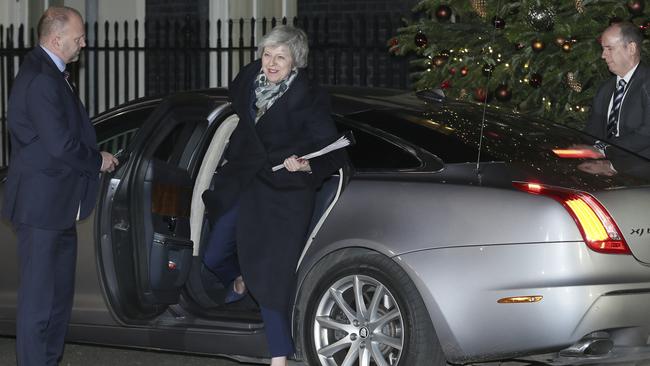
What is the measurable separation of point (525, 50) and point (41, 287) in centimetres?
454

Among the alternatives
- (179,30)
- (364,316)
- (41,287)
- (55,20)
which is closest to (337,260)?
(364,316)

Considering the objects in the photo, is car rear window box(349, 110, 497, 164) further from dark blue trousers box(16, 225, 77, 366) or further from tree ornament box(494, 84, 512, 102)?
tree ornament box(494, 84, 512, 102)

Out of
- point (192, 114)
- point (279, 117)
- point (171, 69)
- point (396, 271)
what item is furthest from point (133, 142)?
point (171, 69)

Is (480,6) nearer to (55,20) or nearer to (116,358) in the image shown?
(116,358)

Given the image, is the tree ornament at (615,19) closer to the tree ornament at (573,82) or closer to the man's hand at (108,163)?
the tree ornament at (573,82)

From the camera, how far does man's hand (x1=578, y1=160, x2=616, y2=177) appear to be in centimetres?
629

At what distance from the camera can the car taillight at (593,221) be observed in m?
5.86

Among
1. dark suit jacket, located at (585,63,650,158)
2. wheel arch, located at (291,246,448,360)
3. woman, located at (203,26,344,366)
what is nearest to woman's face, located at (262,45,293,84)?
woman, located at (203,26,344,366)

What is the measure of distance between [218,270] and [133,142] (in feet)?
2.51

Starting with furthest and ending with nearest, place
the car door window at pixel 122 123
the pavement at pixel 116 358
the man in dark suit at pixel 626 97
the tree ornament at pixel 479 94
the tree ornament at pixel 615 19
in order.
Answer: the tree ornament at pixel 479 94 → the tree ornament at pixel 615 19 → the man in dark suit at pixel 626 97 → the pavement at pixel 116 358 → the car door window at pixel 122 123

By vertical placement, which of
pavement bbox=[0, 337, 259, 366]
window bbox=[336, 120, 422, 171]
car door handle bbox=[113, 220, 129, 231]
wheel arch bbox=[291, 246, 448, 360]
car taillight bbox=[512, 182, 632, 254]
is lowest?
pavement bbox=[0, 337, 259, 366]

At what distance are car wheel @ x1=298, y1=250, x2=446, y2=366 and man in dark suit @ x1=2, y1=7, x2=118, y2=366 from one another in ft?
3.66

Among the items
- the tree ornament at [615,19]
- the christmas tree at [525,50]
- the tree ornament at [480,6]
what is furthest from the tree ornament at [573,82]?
the tree ornament at [480,6]

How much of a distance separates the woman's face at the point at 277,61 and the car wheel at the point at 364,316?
848mm
